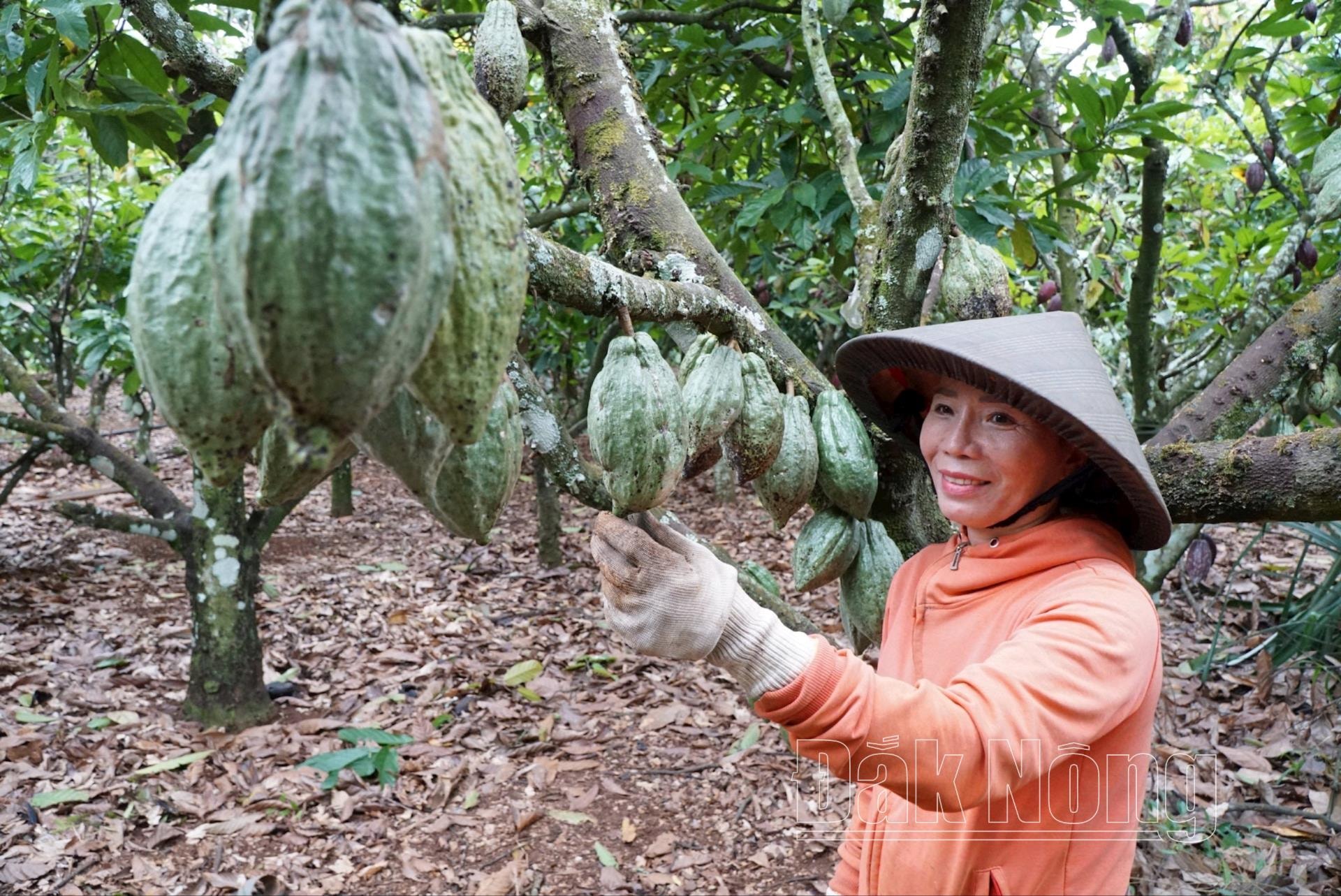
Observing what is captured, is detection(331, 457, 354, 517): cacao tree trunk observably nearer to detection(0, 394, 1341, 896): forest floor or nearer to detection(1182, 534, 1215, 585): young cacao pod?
detection(0, 394, 1341, 896): forest floor

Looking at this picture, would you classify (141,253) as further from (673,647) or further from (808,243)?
(808,243)

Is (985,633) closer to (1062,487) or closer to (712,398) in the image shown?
(1062,487)

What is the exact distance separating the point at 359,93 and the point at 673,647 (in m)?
0.85

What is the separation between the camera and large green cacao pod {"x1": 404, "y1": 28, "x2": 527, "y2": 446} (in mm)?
490

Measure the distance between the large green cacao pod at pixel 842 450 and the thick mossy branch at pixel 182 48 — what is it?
37.0 inches


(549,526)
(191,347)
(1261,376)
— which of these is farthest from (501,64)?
(549,526)

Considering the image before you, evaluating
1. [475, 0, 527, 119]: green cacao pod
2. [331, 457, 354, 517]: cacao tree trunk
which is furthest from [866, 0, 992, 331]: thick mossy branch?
[331, 457, 354, 517]: cacao tree trunk

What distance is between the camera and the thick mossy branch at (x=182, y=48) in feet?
4.11

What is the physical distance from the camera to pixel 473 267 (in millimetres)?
491

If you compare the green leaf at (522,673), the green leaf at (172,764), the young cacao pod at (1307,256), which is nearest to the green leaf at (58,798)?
the green leaf at (172,764)

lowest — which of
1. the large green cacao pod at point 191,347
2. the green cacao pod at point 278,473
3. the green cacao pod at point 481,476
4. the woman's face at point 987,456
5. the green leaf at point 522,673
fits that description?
the green leaf at point 522,673

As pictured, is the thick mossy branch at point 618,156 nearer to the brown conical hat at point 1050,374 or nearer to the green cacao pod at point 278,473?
the brown conical hat at point 1050,374

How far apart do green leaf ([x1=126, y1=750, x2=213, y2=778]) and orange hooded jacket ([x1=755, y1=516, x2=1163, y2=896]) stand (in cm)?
278

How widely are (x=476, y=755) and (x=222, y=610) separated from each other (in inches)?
45.9
